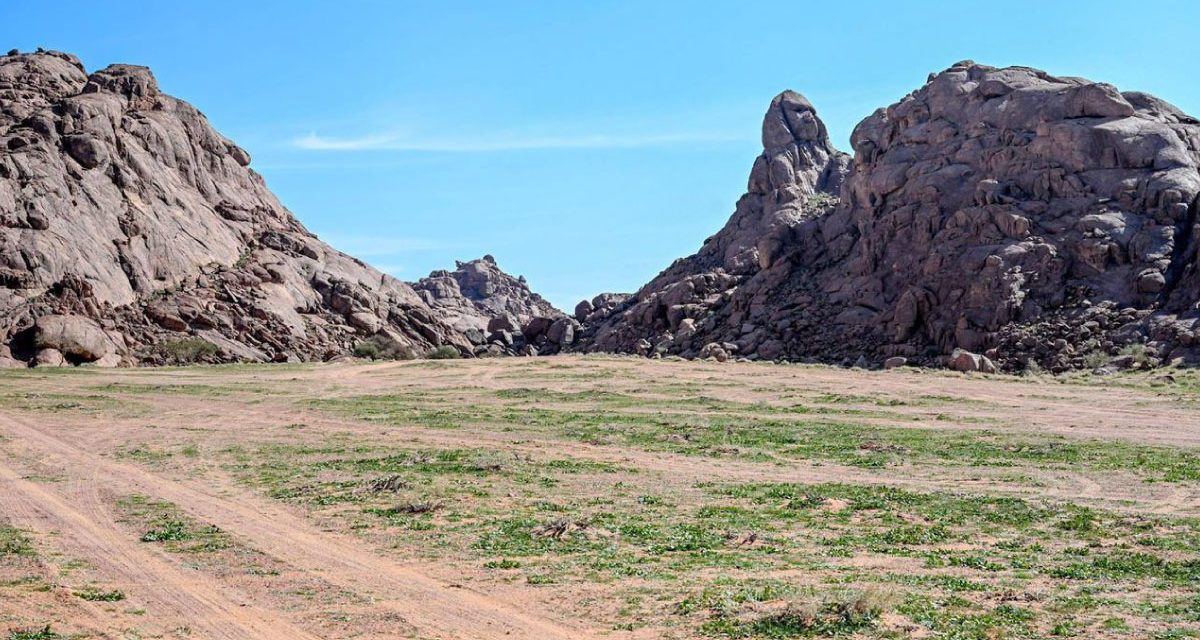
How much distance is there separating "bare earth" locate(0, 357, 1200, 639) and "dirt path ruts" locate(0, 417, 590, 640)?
7cm

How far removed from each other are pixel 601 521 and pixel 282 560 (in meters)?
6.30

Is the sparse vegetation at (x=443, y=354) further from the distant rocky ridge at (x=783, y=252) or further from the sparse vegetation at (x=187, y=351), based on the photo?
the sparse vegetation at (x=187, y=351)

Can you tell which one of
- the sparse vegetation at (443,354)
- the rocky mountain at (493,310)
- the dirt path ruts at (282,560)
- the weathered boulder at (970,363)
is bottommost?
the dirt path ruts at (282,560)

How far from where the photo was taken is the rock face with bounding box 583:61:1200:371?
218ft

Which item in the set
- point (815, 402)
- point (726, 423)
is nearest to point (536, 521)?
point (726, 423)

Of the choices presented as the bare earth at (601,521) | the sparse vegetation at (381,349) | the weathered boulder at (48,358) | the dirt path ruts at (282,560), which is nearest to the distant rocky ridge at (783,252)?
the weathered boulder at (48,358)

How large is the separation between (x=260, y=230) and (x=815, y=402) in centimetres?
6501

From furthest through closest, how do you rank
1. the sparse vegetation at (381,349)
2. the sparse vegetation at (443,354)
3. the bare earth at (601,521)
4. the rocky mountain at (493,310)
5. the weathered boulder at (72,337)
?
the rocky mountain at (493,310) < the sparse vegetation at (443,354) < the sparse vegetation at (381,349) < the weathered boulder at (72,337) < the bare earth at (601,521)

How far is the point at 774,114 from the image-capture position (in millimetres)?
117812

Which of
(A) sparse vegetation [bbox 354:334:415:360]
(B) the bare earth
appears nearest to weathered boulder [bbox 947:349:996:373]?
(B) the bare earth

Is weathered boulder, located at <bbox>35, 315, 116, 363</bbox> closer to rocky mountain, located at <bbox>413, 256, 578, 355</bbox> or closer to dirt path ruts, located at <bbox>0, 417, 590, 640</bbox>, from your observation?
rocky mountain, located at <bbox>413, 256, 578, 355</bbox>

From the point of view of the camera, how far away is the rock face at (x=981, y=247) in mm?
66375

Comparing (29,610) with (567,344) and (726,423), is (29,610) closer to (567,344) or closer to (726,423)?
(726,423)

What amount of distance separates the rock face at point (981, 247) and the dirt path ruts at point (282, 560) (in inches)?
2171
